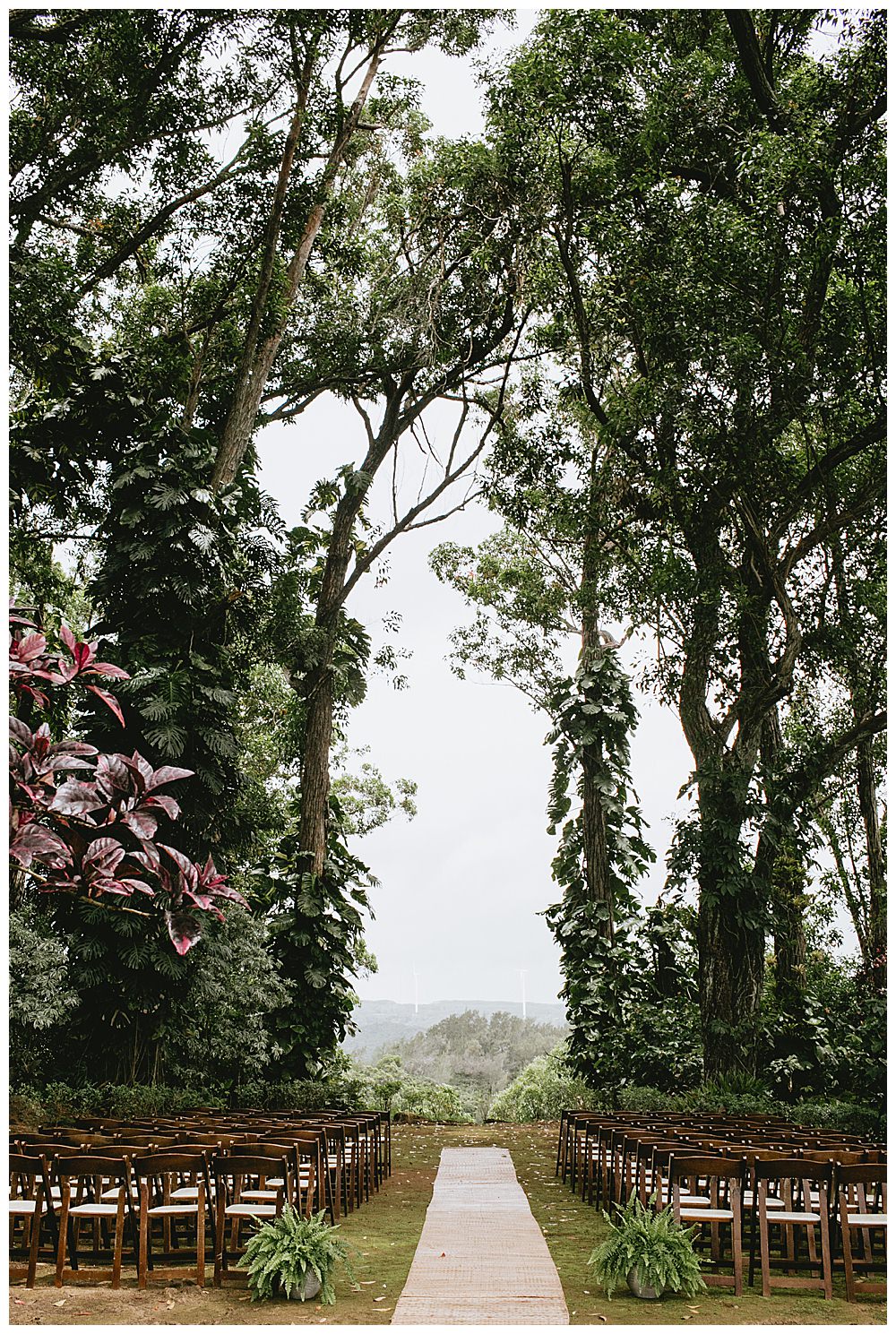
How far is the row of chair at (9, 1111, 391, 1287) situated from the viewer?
18.7 feet

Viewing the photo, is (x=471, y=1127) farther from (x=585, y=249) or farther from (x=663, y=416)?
(x=585, y=249)

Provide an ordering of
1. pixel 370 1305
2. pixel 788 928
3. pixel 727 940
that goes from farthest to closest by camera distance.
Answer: pixel 788 928 → pixel 727 940 → pixel 370 1305

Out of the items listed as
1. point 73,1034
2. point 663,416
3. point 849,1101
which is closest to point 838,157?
point 663,416

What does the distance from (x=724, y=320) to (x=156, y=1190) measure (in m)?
9.38

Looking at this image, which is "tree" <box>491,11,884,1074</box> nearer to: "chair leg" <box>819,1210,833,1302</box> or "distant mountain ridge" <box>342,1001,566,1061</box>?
"chair leg" <box>819,1210,833,1302</box>

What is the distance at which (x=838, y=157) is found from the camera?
9.27 m

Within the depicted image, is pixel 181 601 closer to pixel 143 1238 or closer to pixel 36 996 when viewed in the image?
pixel 36 996

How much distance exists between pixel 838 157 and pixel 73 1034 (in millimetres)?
11594

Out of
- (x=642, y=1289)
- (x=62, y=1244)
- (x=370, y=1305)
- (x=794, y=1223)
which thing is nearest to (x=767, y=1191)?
(x=794, y=1223)

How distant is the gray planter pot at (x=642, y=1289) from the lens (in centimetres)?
562

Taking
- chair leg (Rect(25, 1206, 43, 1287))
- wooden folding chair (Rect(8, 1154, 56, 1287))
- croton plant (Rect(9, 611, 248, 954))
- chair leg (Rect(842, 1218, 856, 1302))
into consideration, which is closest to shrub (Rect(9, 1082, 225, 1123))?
wooden folding chair (Rect(8, 1154, 56, 1287))

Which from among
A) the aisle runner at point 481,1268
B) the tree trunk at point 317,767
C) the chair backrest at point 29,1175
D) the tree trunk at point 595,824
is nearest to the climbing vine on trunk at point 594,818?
the tree trunk at point 595,824

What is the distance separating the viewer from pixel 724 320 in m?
10.5

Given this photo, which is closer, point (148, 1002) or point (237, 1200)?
point (237, 1200)
